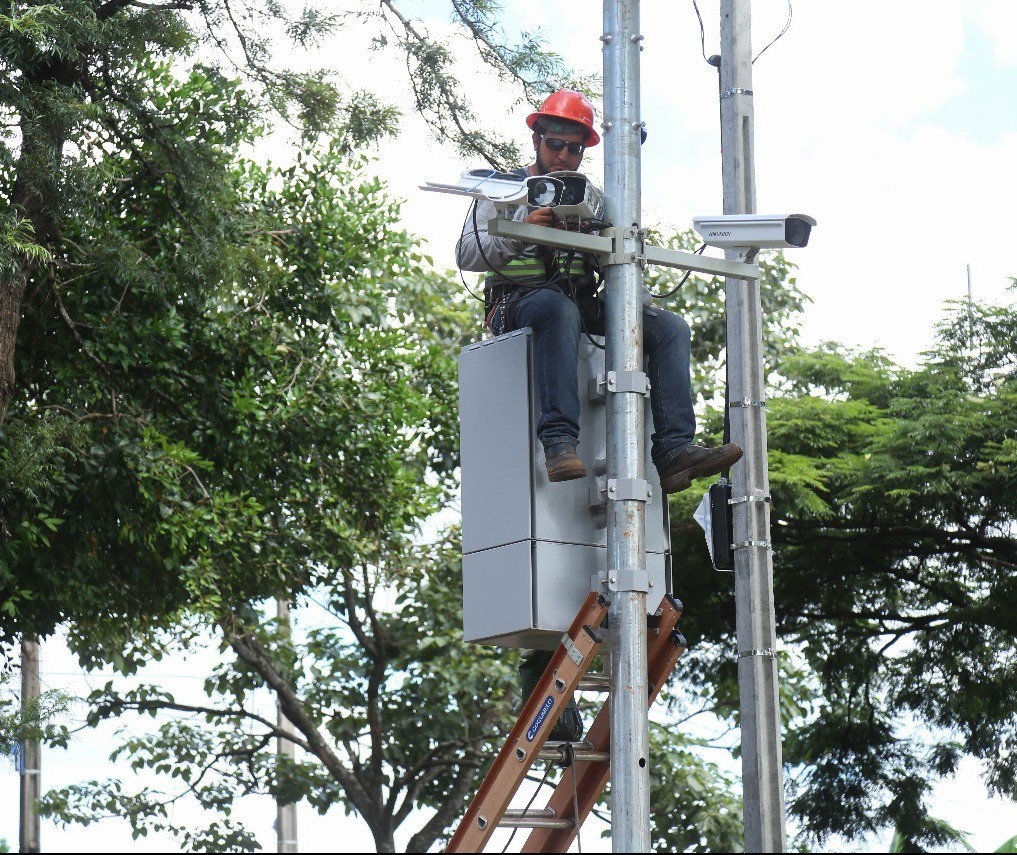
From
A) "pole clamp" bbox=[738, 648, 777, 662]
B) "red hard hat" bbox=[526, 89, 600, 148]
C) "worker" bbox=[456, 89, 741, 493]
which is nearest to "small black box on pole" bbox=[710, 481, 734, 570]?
"pole clamp" bbox=[738, 648, 777, 662]

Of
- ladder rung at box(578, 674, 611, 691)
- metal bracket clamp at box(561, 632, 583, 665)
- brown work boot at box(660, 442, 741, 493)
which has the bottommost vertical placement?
ladder rung at box(578, 674, 611, 691)

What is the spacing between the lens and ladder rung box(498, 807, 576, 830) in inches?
204

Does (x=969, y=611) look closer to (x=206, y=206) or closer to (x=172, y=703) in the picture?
(x=206, y=206)

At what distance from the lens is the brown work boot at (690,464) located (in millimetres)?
5535

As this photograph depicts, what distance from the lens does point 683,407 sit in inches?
223

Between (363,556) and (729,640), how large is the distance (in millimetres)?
3142

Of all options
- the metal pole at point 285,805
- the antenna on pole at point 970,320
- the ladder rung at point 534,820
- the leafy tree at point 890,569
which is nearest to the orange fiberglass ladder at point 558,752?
the ladder rung at point 534,820

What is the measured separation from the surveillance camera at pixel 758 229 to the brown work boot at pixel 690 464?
0.77 metres

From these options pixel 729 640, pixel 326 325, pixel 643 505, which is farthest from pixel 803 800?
pixel 643 505

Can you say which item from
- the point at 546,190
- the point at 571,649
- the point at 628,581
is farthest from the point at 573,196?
the point at 571,649

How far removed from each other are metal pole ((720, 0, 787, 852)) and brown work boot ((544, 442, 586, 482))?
7.28 feet

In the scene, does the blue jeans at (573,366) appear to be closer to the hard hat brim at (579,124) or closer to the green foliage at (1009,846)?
the hard hat brim at (579,124)

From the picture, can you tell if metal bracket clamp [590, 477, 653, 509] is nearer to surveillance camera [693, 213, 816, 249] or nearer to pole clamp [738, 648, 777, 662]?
surveillance camera [693, 213, 816, 249]

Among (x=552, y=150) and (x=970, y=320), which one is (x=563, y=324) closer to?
(x=552, y=150)
